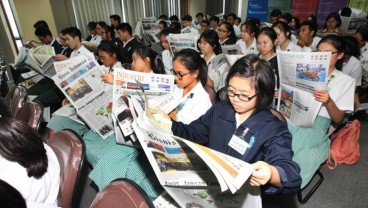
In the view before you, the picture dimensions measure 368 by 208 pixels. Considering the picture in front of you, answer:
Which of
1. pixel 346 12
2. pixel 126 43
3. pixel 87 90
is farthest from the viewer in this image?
pixel 346 12

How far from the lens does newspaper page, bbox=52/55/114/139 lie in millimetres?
1598

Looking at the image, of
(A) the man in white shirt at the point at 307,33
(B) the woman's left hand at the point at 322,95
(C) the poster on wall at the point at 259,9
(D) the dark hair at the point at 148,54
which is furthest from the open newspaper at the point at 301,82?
(C) the poster on wall at the point at 259,9

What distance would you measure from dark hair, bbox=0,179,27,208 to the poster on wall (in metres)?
6.91

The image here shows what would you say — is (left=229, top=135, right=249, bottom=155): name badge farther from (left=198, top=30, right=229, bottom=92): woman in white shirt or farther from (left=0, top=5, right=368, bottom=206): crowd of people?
(left=198, top=30, right=229, bottom=92): woman in white shirt

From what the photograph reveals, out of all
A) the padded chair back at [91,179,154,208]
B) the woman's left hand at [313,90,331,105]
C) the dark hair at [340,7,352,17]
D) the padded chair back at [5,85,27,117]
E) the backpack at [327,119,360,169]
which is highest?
the dark hair at [340,7,352,17]

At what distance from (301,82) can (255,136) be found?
712 mm

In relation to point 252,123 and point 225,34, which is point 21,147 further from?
point 225,34

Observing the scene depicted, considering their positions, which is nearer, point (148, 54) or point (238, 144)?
point (238, 144)

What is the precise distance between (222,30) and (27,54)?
2536 mm

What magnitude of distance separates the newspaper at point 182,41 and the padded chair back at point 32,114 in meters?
1.75

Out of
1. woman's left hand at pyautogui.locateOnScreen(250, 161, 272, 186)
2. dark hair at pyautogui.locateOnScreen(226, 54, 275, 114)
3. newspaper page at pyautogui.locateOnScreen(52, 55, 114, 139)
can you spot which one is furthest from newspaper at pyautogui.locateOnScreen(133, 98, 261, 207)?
newspaper page at pyautogui.locateOnScreen(52, 55, 114, 139)

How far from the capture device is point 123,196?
806 millimetres

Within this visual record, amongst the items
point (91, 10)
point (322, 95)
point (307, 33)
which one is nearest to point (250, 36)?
point (307, 33)

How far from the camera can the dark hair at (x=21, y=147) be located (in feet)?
3.13
